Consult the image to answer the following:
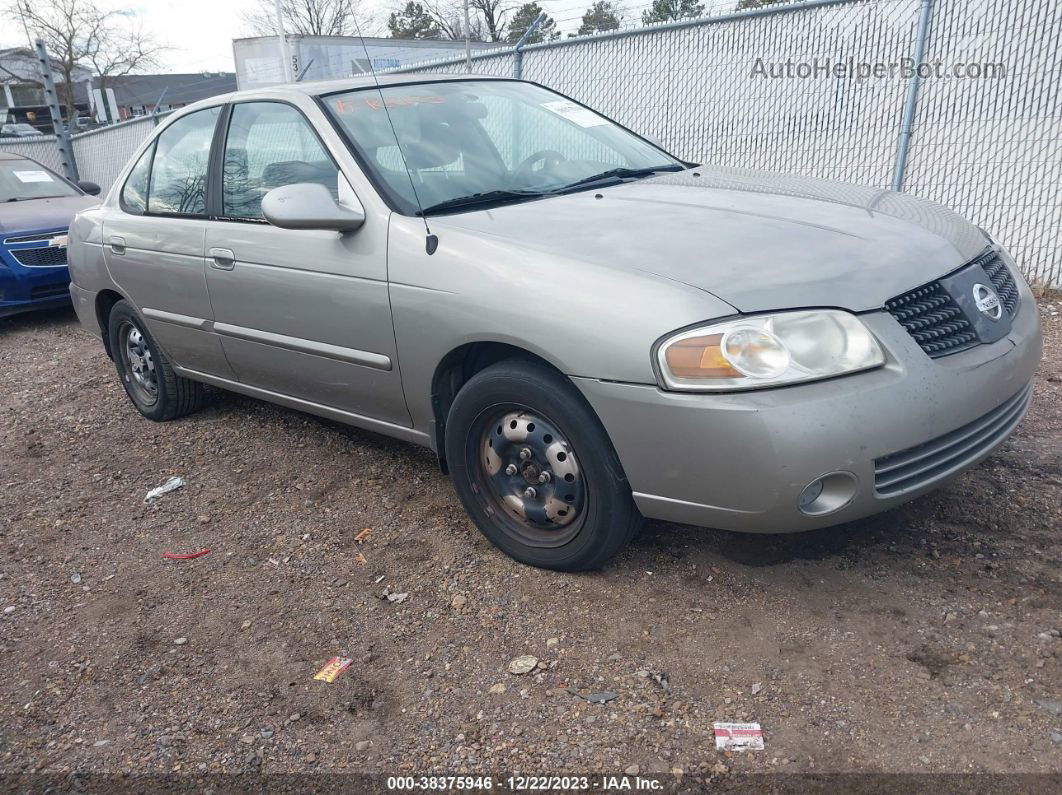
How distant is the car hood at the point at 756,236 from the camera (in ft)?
8.56

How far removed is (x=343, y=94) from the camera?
3799 mm

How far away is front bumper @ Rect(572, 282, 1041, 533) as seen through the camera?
2.43 metres

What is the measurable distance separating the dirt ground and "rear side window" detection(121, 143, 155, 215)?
1.68 meters

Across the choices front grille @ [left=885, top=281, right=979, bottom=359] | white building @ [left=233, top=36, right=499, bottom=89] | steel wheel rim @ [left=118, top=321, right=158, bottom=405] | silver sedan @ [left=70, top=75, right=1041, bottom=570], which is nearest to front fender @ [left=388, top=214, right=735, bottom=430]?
silver sedan @ [left=70, top=75, right=1041, bottom=570]

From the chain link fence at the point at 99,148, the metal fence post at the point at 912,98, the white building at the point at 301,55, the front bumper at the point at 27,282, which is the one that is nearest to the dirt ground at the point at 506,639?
the metal fence post at the point at 912,98

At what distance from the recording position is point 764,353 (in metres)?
2.50

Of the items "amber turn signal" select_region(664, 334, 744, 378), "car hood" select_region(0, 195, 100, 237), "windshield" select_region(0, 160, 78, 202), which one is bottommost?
"car hood" select_region(0, 195, 100, 237)

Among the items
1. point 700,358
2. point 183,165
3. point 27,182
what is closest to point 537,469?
point 700,358

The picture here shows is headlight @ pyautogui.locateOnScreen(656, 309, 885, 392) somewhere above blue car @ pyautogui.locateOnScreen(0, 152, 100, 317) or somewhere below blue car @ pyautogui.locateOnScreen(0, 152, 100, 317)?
above

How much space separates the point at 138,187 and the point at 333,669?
3283 mm

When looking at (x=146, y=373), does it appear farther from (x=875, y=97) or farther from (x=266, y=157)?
(x=875, y=97)

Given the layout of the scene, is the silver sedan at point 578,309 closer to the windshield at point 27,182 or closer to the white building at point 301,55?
the windshield at point 27,182

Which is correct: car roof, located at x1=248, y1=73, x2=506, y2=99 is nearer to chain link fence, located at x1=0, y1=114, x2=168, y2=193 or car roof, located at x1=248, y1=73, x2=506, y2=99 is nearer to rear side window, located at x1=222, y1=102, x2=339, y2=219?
rear side window, located at x1=222, y1=102, x2=339, y2=219

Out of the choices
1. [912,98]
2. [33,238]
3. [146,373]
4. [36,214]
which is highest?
[912,98]
